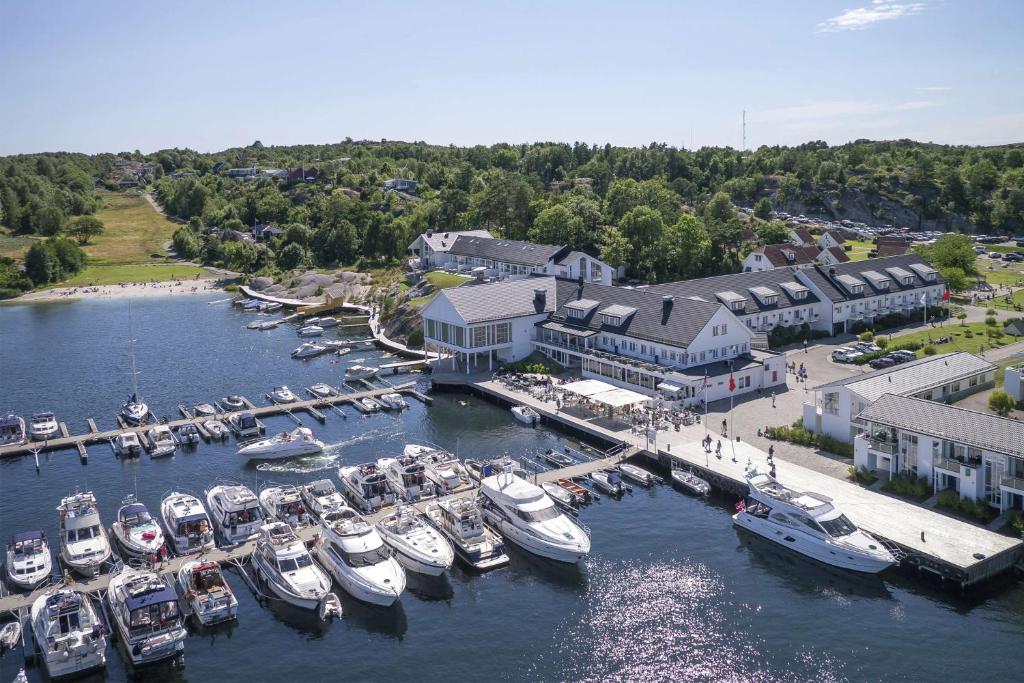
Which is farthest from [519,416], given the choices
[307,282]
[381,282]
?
[307,282]

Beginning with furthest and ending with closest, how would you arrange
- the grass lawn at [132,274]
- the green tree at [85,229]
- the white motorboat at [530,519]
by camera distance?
the green tree at [85,229] → the grass lawn at [132,274] → the white motorboat at [530,519]

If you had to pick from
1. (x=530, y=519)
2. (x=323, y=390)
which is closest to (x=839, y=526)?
(x=530, y=519)

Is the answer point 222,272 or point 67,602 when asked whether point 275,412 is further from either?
point 222,272

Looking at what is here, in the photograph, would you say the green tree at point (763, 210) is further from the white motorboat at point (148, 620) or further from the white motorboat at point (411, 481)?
the white motorboat at point (148, 620)

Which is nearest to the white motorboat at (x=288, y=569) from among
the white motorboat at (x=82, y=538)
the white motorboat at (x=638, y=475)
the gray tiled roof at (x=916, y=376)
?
the white motorboat at (x=82, y=538)

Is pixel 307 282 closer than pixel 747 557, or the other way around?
pixel 747 557

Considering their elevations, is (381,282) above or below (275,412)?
above

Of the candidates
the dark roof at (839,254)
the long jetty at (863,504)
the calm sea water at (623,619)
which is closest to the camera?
the calm sea water at (623,619)
